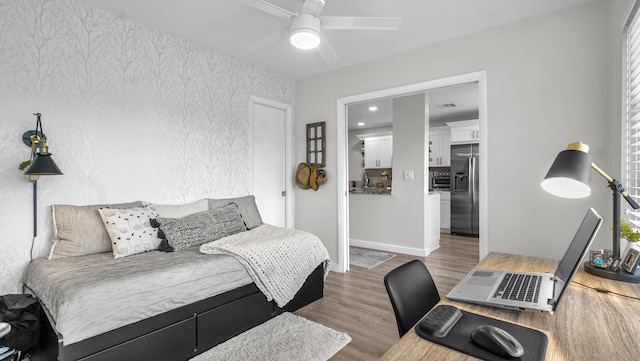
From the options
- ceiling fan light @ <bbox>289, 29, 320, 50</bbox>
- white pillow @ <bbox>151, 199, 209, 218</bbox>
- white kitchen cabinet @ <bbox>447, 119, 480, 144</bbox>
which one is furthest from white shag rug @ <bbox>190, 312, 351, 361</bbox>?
white kitchen cabinet @ <bbox>447, 119, 480, 144</bbox>

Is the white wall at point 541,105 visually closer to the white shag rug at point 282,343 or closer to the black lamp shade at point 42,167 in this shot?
the white shag rug at point 282,343

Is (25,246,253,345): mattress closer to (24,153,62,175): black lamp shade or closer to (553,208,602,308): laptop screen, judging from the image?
(24,153,62,175): black lamp shade

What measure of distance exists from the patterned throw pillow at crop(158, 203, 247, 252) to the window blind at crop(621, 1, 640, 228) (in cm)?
278

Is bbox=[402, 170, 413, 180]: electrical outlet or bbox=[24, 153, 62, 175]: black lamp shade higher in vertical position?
bbox=[24, 153, 62, 175]: black lamp shade

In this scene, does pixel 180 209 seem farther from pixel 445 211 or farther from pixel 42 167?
pixel 445 211

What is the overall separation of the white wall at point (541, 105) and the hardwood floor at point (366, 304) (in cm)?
111

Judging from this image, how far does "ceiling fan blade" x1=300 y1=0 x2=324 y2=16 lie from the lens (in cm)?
204

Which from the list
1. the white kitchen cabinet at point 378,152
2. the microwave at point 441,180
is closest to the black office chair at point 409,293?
the microwave at point 441,180

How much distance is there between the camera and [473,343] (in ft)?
2.79

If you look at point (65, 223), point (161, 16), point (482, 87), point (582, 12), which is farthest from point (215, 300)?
point (582, 12)

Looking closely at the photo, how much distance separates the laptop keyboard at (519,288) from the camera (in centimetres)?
114

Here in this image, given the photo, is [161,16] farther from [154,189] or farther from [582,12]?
[582,12]

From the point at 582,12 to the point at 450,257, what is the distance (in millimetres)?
3251

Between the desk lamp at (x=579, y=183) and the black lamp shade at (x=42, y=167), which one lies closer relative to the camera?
the desk lamp at (x=579, y=183)
